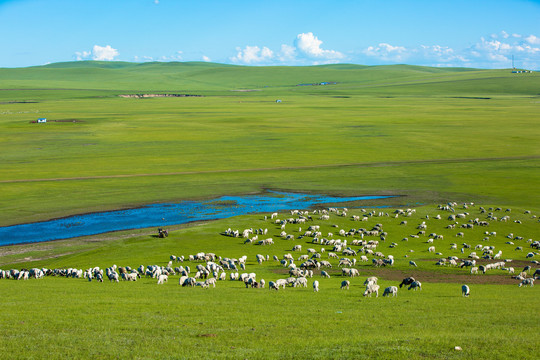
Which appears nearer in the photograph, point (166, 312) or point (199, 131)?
point (166, 312)

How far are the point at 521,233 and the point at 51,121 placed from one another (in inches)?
4403

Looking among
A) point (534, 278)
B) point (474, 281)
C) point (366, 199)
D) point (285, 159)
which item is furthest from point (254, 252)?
point (285, 159)

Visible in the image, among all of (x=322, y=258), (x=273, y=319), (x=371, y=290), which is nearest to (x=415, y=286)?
(x=371, y=290)

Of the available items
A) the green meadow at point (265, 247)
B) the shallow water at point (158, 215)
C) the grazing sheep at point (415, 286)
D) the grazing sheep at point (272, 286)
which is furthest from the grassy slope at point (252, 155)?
the grazing sheep at point (415, 286)

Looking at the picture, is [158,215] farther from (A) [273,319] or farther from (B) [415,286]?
(A) [273,319]

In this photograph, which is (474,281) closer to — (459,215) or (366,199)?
(459,215)

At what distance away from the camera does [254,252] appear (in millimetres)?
37375

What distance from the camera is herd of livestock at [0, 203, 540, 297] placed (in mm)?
27231

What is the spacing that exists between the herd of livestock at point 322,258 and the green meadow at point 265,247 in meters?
0.56

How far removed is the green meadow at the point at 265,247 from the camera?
1616 cm

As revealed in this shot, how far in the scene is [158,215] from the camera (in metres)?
51.5

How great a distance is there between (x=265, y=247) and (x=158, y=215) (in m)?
16.3

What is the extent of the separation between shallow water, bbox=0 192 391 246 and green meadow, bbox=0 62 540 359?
2218mm

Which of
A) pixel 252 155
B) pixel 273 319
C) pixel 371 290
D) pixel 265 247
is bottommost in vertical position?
pixel 265 247
